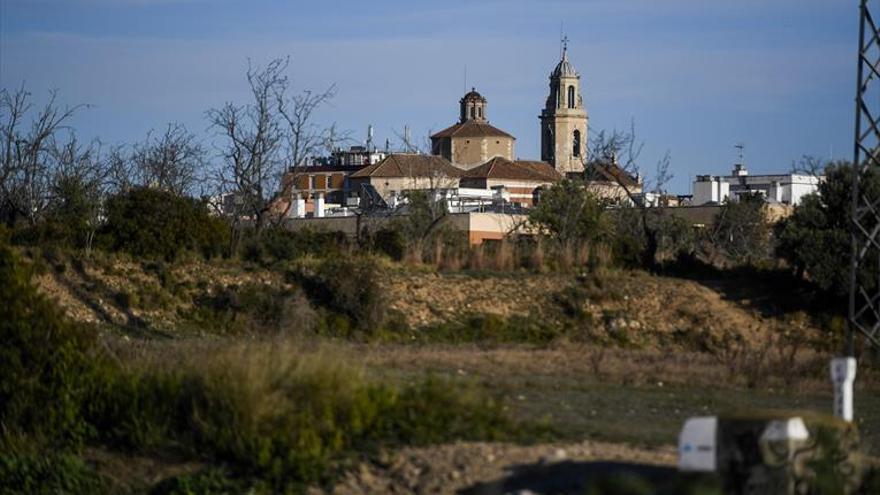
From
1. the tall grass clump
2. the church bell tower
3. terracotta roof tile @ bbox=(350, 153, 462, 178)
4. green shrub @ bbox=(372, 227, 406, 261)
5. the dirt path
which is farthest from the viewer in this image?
the church bell tower

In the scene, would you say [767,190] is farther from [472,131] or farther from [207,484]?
[207,484]

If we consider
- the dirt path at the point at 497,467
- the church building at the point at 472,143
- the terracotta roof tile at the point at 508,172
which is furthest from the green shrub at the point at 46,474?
the church building at the point at 472,143

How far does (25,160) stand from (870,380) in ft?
123

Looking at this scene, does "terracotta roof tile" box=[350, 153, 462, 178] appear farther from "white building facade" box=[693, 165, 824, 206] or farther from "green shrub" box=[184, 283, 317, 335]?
"green shrub" box=[184, 283, 317, 335]

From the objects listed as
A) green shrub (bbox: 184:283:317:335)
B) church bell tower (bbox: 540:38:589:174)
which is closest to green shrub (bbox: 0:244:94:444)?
→ green shrub (bbox: 184:283:317:335)

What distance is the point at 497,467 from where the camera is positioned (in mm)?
13711

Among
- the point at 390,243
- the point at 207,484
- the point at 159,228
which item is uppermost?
the point at 159,228

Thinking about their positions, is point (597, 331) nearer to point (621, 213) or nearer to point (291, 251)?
point (291, 251)

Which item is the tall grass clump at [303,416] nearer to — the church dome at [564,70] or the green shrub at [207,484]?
the green shrub at [207,484]

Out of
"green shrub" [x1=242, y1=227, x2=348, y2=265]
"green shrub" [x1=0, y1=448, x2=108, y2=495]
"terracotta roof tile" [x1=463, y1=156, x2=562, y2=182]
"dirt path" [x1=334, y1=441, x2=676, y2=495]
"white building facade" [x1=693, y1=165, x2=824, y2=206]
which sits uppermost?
"terracotta roof tile" [x1=463, y1=156, x2=562, y2=182]

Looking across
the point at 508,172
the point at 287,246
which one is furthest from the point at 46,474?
the point at 508,172

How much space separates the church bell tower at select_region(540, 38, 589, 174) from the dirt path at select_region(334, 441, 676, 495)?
143394mm

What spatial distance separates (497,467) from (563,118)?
149 metres

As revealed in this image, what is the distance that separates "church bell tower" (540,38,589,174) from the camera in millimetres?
159125
